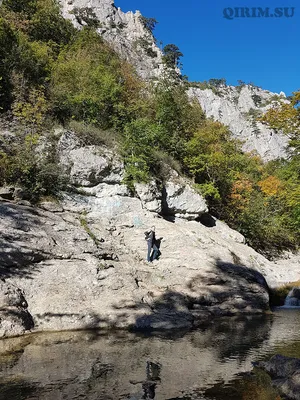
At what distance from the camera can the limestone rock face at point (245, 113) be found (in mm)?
101125

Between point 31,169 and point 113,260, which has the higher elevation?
point 31,169

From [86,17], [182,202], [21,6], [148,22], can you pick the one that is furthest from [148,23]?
[182,202]

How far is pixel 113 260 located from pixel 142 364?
7424 mm

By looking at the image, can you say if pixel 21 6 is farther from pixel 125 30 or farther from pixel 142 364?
pixel 125 30

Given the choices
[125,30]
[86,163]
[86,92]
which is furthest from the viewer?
[125,30]

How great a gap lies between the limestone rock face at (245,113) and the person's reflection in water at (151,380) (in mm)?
79288

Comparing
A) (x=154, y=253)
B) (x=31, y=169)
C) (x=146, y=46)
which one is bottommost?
(x=154, y=253)

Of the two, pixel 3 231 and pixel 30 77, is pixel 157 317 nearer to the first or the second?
pixel 3 231

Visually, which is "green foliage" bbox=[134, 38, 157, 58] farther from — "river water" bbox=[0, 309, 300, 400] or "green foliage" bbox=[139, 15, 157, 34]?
"river water" bbox=[0, 309, 300, 400]

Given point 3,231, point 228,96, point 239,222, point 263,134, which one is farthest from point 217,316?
point 228,96

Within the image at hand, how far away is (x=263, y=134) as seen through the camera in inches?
4173

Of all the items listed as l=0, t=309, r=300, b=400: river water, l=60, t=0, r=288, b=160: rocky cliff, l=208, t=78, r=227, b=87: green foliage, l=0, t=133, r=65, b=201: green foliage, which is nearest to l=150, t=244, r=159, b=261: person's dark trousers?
l=0, t=309, r=300, b=400: river water

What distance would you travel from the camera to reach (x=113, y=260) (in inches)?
642

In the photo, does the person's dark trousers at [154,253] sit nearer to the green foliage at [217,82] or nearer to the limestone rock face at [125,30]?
the limestone rock face at [125,30]
